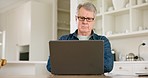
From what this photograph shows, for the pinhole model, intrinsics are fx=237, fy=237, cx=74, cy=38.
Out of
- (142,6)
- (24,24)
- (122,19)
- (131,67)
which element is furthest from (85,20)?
(24,24)

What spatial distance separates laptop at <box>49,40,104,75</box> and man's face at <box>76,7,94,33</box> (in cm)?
57

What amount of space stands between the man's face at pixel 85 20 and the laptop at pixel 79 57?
0.57 metres

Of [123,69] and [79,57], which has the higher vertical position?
[79,57]

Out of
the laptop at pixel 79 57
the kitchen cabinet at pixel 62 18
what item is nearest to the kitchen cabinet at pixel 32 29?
the kitchen cabinet at pixel 62 18

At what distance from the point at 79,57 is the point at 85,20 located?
0.63 metres

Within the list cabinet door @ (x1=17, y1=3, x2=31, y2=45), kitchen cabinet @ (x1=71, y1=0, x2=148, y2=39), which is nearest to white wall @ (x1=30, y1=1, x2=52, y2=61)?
cabinet door @ (x1=17, y1=3, x2=31, y2=45)

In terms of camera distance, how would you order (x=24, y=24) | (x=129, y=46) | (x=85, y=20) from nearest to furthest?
(x=85, y=20), (x=129, y=46), (x=24, y=24)

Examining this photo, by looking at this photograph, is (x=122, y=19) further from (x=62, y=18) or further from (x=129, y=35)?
(x=62, y=18)

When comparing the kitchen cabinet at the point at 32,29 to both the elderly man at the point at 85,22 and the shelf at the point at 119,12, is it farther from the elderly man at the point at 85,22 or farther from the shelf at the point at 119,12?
the elderly man at the point at 85,22

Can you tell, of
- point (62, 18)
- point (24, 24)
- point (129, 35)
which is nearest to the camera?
point (129, 35)

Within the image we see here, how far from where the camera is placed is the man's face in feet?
6.16

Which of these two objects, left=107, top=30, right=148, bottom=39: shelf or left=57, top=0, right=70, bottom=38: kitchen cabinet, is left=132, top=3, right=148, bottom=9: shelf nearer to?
left=107, top=30, right=148, bottom=39: shelf

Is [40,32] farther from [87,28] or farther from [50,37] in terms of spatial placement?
[87,28]

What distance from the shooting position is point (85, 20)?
1.91 meters
